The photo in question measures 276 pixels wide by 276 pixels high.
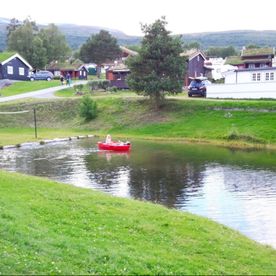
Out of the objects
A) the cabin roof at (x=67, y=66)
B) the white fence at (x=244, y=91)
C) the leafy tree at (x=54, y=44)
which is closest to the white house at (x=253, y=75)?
the white fence at (x=244, y=91)

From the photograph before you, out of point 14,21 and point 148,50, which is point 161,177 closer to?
point 148,50

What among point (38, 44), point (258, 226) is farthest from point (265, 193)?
point (38, 44)

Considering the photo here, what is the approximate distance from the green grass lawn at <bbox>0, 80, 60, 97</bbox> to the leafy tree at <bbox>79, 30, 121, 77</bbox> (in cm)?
3890

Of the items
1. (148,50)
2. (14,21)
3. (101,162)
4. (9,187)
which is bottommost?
(101,162)

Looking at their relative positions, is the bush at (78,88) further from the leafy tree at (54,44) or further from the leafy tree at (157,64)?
the leafy tree at (54,44)

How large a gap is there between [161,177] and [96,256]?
22.8m

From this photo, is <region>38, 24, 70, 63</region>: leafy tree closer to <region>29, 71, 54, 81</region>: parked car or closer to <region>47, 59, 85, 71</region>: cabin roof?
<region>47, 59, 85, 71</region>: cabin roof

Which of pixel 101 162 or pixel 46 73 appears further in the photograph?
pixel 46 73

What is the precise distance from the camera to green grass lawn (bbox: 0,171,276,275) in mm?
14234

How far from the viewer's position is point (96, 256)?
48.9 feet

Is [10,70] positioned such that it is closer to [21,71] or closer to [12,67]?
[12,67]

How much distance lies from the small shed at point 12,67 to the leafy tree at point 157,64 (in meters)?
42.2

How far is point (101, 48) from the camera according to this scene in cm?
14025

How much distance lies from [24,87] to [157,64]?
125ft
